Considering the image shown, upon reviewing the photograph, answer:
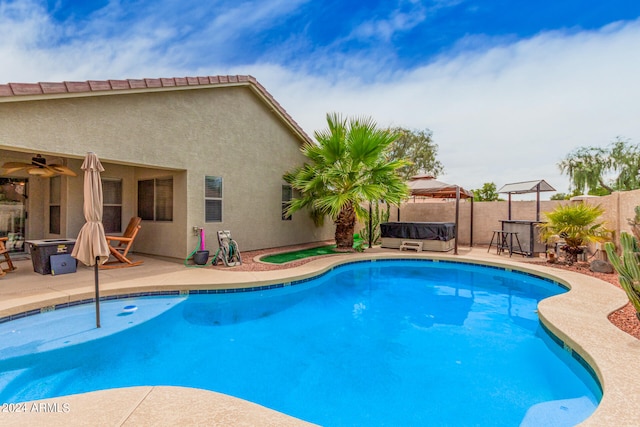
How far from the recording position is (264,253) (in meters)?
10.0

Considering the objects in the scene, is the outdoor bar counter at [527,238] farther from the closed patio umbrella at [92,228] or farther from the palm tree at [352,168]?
the closed patio umbrella at [92,228]

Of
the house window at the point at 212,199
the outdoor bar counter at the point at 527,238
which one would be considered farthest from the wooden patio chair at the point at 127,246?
the outdoor bar counter at the point at 527,238

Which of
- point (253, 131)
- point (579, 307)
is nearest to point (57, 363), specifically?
point (579, 307)

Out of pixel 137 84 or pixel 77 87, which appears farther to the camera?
pixel 137 84

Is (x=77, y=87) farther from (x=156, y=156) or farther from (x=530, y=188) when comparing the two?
(x=530, y=188)

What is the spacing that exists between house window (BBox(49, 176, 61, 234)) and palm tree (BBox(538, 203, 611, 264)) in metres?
13.9

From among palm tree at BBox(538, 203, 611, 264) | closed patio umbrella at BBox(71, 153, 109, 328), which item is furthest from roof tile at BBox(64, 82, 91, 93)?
palm tree at BBox(538, 203, 611, 264)

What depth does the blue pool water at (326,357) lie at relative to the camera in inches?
117

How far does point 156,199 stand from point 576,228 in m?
11.7

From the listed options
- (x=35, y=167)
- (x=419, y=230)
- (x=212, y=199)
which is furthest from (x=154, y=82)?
(x=419, y=230)

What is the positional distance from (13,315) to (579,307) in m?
8.60

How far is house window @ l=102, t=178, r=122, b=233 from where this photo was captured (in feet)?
29.1

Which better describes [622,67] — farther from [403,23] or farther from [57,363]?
[57,363]

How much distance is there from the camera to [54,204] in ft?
29.0
